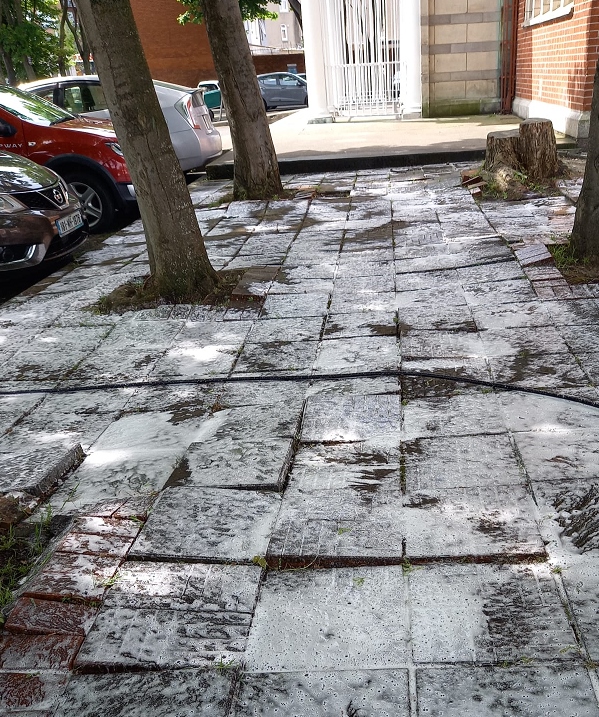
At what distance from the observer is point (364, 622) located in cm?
214

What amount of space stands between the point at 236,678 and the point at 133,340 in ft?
10.3

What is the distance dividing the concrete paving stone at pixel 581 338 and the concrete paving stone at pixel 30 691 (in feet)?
10.1

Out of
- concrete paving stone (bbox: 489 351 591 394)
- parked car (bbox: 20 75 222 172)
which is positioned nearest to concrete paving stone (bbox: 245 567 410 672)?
concrete paving stone (bbox: 489 351 591 394)

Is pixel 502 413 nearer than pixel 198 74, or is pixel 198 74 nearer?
pixel 502 413

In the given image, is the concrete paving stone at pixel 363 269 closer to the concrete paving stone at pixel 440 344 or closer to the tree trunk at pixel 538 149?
the concrete paving stone at pixel 440 344

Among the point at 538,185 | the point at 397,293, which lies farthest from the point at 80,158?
the point at 538,185

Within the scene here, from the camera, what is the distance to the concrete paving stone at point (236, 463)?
2924 millimetres

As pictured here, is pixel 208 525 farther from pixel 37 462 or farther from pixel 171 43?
pixel 171 43

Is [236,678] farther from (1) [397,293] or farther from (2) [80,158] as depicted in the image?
(2) [80,158]

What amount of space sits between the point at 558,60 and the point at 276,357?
9064 millimetres

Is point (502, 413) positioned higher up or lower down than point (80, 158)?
lower down

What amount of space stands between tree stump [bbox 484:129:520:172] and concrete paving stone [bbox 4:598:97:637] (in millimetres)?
7458

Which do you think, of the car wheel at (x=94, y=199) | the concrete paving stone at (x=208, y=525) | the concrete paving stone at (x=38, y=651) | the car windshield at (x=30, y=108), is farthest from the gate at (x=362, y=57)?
the concrete paving stone at (x=38, y=651)

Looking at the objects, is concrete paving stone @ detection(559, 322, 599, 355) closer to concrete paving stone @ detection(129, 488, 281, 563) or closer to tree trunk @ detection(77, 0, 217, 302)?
concrete paving stone @ detection(129, 488, 281, 563)
